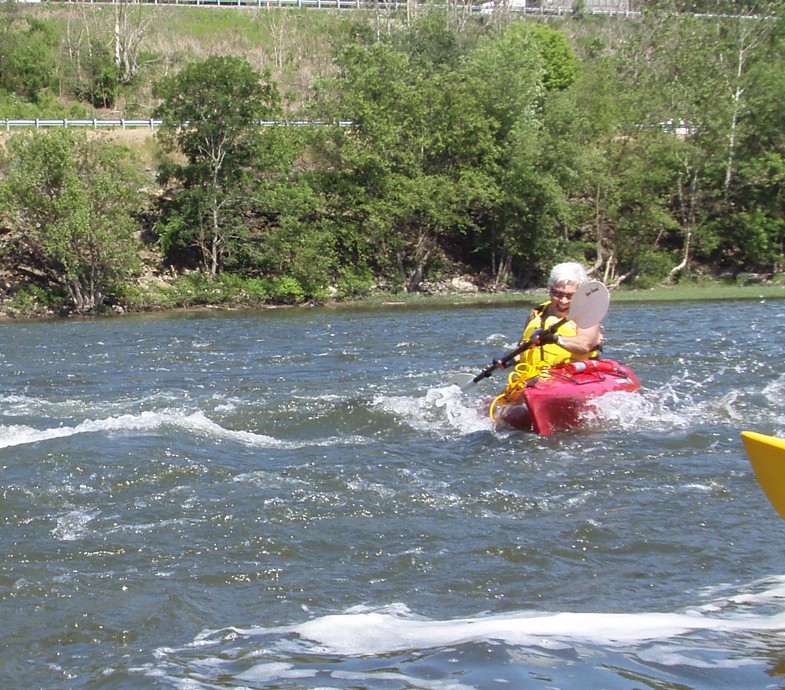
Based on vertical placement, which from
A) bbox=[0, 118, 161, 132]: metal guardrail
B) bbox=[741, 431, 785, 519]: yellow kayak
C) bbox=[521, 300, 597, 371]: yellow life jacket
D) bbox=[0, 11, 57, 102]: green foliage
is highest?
bbox=[0, 11, 57, 102]: green foliage

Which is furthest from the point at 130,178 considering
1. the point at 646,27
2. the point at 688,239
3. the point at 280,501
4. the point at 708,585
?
the point at 646,27

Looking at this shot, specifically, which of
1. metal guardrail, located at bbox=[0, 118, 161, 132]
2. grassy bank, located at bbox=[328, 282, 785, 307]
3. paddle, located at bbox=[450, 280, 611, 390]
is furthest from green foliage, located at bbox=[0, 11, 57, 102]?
paddle, located at bbox=[450, 280, 611, 390]

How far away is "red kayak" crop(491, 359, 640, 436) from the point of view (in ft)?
27.2

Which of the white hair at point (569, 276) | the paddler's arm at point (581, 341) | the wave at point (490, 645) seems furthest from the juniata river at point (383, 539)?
the white hair at point (569, 276)

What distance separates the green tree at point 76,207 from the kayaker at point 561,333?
18.4m

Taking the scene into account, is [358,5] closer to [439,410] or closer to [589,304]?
[439,410]

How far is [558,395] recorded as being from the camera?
8.32 meters

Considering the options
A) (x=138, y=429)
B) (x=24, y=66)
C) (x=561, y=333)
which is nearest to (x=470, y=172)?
(x=24, y=66)

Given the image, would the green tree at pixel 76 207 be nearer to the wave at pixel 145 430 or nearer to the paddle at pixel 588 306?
the wave at pixel 145 430

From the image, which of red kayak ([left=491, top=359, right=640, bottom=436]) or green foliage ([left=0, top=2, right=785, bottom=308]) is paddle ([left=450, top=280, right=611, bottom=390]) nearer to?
red kayak ([left=491, top=359, right=640, bottom=436])

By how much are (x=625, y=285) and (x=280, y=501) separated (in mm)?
25871

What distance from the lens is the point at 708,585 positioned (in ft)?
16.3

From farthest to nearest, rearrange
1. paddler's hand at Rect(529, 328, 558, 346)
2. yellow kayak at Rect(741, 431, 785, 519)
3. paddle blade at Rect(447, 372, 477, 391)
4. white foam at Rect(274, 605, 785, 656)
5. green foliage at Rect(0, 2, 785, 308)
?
green foliage at Rect(0, 2, 785, 308)
paddle blade at Rect(447, 372, 477, 391)
paddler's hand at Rect(529, 328, 558, 346)
yellow kayak at Rect(741, 431, 785, 519)
white foam at Rect(274, 605, 785, 656)

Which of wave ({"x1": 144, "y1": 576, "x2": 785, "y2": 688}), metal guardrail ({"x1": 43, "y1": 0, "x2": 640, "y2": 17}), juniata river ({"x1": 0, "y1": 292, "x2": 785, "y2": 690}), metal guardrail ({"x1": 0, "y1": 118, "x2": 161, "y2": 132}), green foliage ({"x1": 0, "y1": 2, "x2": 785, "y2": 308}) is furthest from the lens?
metal guardrail ({"x1": 43, "y1": 0, "x2": 640, "y2": 17})
